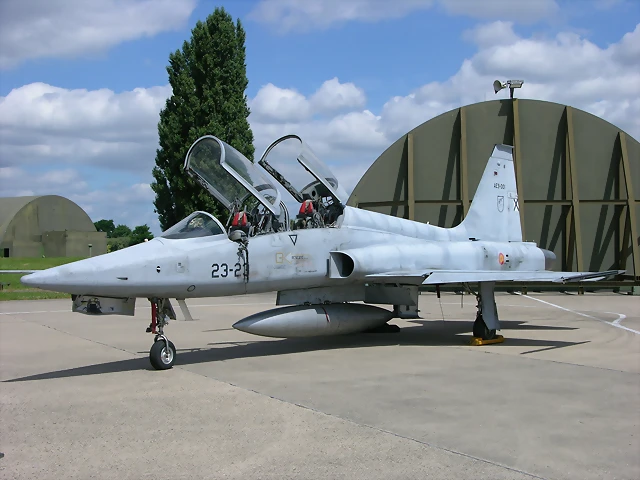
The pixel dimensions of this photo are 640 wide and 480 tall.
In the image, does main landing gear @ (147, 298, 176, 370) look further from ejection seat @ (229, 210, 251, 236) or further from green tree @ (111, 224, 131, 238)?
green tree @ (111, 224, 131, 238)

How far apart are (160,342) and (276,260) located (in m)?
2.21

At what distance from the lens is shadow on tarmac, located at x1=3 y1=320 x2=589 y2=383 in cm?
893

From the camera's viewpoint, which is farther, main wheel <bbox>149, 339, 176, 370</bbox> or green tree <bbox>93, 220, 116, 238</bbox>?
green tree <bbox>93, 220, 116, 238</bbox>

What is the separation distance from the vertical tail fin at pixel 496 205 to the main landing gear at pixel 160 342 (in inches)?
287

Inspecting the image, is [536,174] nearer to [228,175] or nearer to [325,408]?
[228,175]

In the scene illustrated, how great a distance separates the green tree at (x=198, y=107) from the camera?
92.0 feet

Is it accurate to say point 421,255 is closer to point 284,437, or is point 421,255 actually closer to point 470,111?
point 284,437

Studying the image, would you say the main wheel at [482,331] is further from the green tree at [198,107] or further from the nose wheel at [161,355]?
the green tree at [198,107]

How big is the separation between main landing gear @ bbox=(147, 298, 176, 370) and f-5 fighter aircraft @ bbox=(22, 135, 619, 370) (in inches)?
0.6

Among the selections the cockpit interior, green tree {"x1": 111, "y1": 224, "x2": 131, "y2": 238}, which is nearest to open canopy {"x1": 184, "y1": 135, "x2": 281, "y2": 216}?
the cockpit interior

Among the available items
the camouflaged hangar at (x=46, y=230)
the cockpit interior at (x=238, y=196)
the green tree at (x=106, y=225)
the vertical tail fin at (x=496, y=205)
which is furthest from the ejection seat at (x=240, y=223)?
the green tree at (x=106, y=225)

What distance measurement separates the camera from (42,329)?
13.8 meters

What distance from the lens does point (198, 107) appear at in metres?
28.0

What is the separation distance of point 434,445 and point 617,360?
207 inches
